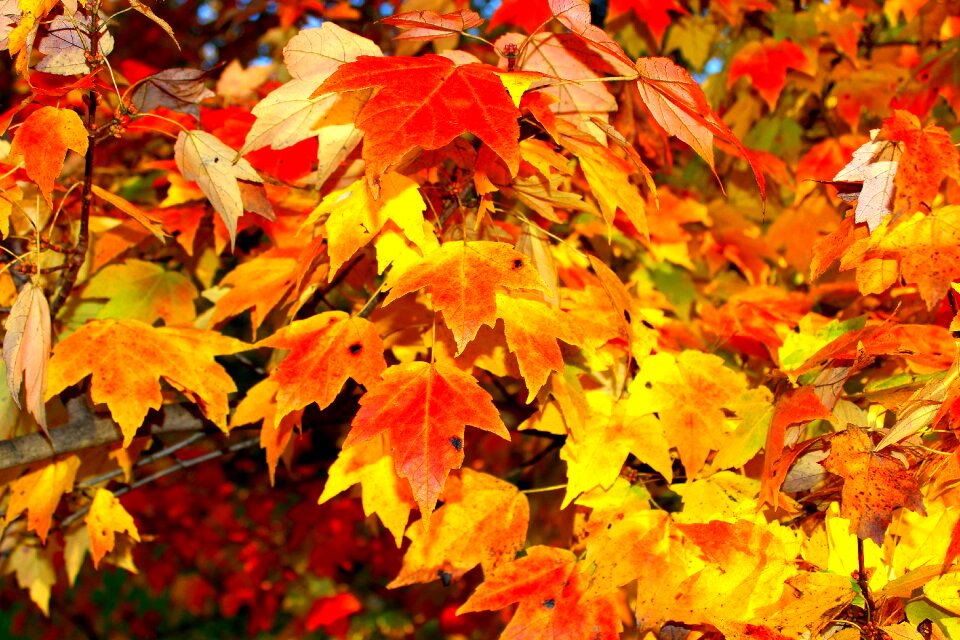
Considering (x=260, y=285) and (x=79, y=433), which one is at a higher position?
(x=260, y=285)

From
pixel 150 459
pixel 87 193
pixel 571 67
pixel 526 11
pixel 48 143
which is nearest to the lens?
pixel 48 143

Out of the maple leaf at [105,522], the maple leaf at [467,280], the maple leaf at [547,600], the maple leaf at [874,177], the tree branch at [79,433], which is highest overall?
the maple leaf at [874,177]

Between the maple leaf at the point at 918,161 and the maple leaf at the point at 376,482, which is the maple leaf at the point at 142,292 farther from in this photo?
the maple leaf at the point at 918,161

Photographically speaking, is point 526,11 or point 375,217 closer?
point 375,217

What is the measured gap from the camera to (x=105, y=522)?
1.62m

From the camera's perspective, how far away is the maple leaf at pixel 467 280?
1121 mm

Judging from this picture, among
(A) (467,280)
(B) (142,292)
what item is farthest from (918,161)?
(B) (142,292)

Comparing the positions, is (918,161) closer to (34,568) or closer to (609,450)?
(609,450)

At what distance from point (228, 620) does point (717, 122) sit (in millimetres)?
4615

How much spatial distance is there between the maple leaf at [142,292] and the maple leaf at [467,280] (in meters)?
0.75

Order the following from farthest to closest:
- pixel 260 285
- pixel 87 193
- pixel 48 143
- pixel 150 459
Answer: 1. pixel 150 459
2. pixel 260 285
3. pixel 87 193
4. pixel 48 143

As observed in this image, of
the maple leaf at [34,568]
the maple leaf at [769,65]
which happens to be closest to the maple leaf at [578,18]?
the maple leaf at [769,65]

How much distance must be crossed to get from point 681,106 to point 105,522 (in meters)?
1.27

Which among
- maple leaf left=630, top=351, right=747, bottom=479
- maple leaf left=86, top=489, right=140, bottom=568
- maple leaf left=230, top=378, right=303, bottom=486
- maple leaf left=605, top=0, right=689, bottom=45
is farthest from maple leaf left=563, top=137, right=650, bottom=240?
maple leaf left=86, top=489, right=140, bottom=568
